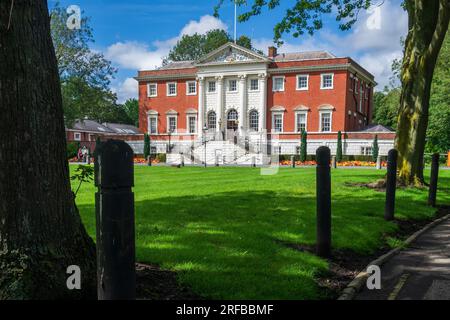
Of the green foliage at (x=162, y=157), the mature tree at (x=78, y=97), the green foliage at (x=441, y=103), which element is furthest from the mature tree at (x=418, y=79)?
the mature tree at (x=78, y=97)

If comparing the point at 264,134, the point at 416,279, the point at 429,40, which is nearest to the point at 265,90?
the point at 264,134

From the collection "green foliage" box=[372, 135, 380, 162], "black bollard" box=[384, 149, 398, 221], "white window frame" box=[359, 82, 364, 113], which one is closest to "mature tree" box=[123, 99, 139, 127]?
"white window frame" box=[359, 82, 364, 113]

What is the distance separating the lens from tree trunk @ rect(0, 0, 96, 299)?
2.87 m

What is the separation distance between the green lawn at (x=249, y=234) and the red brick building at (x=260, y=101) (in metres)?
33.1

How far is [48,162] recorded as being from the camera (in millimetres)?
3059

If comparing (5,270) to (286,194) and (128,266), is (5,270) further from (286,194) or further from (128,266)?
(286,194)

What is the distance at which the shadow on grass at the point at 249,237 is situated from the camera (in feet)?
12.5

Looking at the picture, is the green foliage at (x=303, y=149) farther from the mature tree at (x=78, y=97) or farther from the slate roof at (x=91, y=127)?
the slate roof at (x=91, y=127)

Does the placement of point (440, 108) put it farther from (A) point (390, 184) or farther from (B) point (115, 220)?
(B) point (115, 220)

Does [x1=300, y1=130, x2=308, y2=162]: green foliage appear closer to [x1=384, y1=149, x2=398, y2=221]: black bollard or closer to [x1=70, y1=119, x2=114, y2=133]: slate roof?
[x1=384, y1=149, x2=398, y2=221]: black bollard

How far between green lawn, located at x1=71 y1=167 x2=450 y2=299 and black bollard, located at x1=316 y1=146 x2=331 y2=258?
32 cm

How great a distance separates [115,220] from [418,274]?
12.5ft

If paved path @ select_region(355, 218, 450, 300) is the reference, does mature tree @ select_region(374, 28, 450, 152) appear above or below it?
above

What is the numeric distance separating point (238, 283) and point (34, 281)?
5.79 ft
